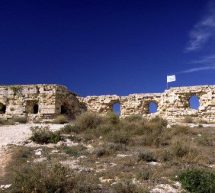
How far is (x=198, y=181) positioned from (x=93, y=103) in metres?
18.1

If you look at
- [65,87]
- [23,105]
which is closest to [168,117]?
[65,87]

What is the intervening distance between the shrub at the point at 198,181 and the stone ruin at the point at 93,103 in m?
14.0

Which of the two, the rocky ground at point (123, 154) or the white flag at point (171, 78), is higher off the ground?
the white flag at point (171, 78)

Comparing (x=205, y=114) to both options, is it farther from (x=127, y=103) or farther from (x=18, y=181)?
(x=18, y=181)

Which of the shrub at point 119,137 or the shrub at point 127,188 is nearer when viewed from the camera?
the shrub at point 127,188

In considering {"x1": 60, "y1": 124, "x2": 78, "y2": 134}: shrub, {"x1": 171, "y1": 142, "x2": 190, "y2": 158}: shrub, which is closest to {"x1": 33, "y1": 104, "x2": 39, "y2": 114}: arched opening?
{"x1": 60, "y1": 124, "x2": 78, "y2": 134}: shrub

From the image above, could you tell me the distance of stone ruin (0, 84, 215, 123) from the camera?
24.9 metres

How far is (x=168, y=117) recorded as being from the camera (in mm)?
25406

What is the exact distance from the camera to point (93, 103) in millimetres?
27938

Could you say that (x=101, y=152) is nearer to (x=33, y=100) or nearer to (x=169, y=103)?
(x=169, y=103)

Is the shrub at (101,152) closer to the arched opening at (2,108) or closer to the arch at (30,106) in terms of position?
the arch at (30,106)

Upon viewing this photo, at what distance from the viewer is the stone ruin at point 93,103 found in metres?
24.9

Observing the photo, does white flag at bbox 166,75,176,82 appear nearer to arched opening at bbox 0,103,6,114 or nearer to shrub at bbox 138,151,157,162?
arched opening at bbox 0,103,6,114

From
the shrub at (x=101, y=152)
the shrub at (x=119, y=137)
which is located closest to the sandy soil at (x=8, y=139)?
the shrub at (x=101, y=152)
